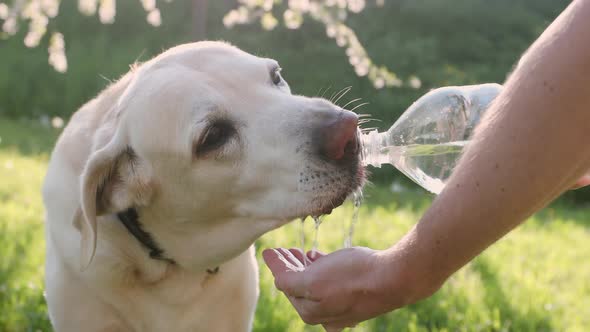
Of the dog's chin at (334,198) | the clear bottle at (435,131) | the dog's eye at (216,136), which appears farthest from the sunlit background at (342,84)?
the dog's eye at (216,136)

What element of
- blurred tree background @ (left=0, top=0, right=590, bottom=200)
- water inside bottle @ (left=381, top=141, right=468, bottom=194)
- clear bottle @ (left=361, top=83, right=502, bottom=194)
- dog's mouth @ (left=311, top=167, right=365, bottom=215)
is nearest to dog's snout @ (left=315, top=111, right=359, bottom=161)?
dog's mouth @ (left=311, top=167, right=365, bottom=215)

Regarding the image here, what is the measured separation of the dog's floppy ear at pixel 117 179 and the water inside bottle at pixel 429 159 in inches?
41.1

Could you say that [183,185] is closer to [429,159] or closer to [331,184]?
[331,184]

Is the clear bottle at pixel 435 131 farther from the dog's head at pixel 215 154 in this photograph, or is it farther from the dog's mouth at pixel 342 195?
the dog's head at pixel 215 154

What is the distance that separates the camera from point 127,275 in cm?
273

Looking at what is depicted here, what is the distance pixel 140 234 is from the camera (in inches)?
106

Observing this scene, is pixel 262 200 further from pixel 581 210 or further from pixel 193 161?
pixel 581 210

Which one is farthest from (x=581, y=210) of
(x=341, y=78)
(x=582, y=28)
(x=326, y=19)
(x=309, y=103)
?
(x=582, y=28)

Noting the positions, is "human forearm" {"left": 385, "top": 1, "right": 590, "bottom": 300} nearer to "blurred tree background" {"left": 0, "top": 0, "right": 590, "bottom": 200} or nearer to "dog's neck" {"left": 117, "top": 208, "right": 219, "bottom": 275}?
"dog's neck" {"left": 117, "top": 208, "right": 219, "bottom": 275}

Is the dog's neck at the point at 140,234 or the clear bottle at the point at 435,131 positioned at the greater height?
the clear bottle at the point at 435,131

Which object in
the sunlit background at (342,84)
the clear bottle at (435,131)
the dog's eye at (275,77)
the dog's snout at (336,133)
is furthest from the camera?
the sunlit background at (342,84)

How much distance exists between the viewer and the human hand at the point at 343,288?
2.04 meters

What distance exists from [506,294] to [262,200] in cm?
226

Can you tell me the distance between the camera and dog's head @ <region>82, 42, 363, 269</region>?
2395mm
